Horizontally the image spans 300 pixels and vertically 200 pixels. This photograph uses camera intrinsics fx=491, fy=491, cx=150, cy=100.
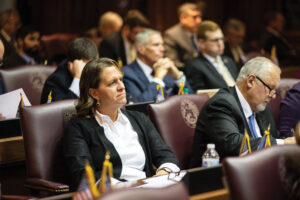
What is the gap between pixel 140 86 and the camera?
3877 mm

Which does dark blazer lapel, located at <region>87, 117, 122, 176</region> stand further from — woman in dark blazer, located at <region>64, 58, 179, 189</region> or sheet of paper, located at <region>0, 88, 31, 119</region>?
sheet of paper, located at <region>0, 88, 31, 119</region>

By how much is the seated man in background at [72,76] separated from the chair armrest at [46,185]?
2.97 feet

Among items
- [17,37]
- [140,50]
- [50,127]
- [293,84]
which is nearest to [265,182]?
[50,127]

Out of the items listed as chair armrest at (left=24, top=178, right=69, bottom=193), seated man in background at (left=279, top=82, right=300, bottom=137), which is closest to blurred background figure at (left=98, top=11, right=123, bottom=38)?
seated man in background at (left=279, top=82, right=300, bottom=137)

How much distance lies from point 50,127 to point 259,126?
4.03 feet

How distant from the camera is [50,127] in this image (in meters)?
2.47

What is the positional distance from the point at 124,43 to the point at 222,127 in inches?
118

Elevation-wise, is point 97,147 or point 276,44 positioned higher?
point 276,44

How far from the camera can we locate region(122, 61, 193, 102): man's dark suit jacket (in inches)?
143

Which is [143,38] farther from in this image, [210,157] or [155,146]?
[210,157]

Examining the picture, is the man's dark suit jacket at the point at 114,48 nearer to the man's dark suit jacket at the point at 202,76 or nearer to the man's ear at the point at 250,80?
the man's dark suit jacket at the point at 202,76

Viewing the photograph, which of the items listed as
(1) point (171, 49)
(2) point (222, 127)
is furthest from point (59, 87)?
(1) point (171, 49)

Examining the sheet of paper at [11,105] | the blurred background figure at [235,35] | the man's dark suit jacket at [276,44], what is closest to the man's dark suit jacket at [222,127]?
the sheet of paper at [11,105]

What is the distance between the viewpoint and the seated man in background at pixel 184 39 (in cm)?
543
